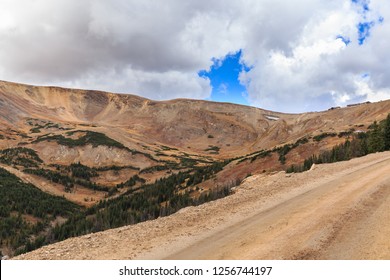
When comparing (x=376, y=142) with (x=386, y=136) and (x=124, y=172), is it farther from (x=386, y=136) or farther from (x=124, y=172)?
(x=124, y=172)

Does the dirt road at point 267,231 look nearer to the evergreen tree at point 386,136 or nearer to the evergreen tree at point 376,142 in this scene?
Result: the evergreen tree at point 386,136

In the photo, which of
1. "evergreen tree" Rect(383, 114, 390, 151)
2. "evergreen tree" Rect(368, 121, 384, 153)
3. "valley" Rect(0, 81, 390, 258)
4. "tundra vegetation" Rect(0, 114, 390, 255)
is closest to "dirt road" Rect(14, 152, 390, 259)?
"valley" Rect(0, 81, 390, 258)

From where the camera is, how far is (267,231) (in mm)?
15742

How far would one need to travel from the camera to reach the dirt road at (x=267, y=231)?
43.2 ft

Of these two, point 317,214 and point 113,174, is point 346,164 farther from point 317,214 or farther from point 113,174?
point 113,174

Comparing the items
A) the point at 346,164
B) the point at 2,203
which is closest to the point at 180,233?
the point at 346,164

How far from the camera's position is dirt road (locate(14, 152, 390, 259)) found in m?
13.2

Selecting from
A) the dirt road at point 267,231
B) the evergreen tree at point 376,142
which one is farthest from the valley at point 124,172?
the dirt road at point 267,231

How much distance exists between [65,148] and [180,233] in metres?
171

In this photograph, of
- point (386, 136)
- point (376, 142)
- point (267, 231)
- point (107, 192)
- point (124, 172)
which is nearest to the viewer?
point (267, 231)

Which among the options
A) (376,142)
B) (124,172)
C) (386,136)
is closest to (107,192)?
(124,172)

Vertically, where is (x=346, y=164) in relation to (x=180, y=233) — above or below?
above

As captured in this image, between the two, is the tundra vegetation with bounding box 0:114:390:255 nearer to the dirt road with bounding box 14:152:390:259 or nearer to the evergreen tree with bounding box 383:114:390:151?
the evergreen tree with bounding box 383:114:390:151

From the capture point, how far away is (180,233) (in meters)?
16.6
